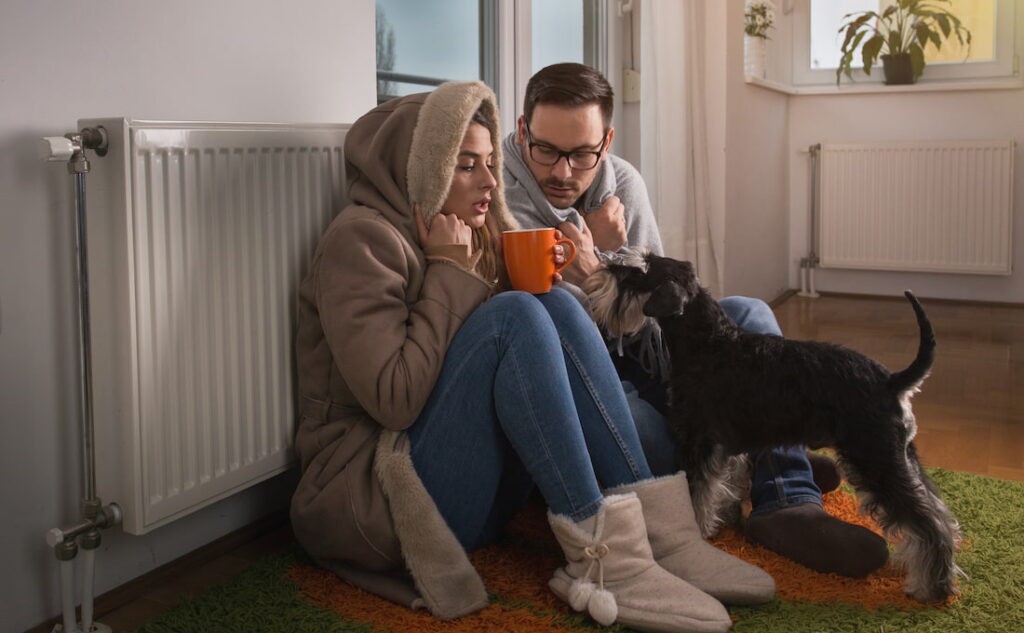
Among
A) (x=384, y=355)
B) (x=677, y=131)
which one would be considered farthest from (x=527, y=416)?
(x=677, y=131)

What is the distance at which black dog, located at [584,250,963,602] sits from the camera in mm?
1627

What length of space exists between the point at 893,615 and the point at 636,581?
426mm

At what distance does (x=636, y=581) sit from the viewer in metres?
1.55

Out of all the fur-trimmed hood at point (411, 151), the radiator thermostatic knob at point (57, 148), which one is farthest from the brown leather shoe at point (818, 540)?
the radiator thermostatic knob at point (57, 148)


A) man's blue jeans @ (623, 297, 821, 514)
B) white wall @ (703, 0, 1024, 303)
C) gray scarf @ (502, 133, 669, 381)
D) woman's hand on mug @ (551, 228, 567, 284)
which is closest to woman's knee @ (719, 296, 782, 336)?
man's blue jeans @ (623, 297, 821, 514)

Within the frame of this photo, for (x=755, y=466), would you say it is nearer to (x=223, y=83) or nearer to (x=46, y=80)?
(x=223, y=83)

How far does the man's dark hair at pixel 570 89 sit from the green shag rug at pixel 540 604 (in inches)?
33.5

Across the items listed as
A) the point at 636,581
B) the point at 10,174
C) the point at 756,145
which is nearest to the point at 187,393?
the point at 10,174

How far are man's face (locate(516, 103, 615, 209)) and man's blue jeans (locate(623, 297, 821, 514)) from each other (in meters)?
0.38

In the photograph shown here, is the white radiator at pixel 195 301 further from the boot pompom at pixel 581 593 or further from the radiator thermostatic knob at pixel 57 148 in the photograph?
the boot pompom at pixel 581 593

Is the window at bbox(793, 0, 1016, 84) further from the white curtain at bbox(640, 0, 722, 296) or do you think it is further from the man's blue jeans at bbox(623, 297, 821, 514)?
the man's blue jeans at bbox(623, 297, 821, 514)

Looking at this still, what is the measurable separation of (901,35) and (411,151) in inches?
159

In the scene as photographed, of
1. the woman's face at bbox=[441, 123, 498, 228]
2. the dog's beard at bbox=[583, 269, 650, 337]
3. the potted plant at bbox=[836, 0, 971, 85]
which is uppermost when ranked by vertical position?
the potted plant at bbox=[836, 0, 971, 85]

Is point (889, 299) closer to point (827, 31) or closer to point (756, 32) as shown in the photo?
point (827, 31)
